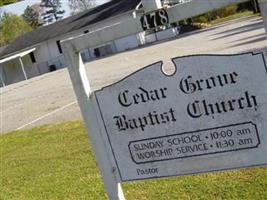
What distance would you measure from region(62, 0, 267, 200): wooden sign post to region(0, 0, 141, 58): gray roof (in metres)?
39.5

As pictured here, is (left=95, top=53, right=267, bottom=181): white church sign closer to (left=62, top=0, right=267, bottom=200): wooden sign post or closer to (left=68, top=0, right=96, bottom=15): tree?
(left=62, top=0, right=267, bottom=200): wooden sign post

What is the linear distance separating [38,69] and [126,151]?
48.7 metres

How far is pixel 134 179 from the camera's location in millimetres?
3943

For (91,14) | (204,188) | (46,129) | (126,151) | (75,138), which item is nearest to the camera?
(126,151)

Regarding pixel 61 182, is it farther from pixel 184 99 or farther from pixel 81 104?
pixel 184 99

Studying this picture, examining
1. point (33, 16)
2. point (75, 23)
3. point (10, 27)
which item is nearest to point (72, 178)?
point (75, 23)

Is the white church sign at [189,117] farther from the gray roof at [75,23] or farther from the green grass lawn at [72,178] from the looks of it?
the gray roof at [75,23]

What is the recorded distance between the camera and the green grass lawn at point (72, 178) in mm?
5254

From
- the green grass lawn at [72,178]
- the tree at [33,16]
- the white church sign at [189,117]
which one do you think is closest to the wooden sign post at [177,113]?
the white church sign at [189,117]

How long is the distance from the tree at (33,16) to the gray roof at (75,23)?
43.6 m

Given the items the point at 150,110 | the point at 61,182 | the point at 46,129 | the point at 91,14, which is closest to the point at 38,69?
the point at 91,14

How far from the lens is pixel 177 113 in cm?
360

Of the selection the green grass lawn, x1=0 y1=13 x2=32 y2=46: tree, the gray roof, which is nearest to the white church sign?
the green grass lawn

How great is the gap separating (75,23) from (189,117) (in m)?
47.3
